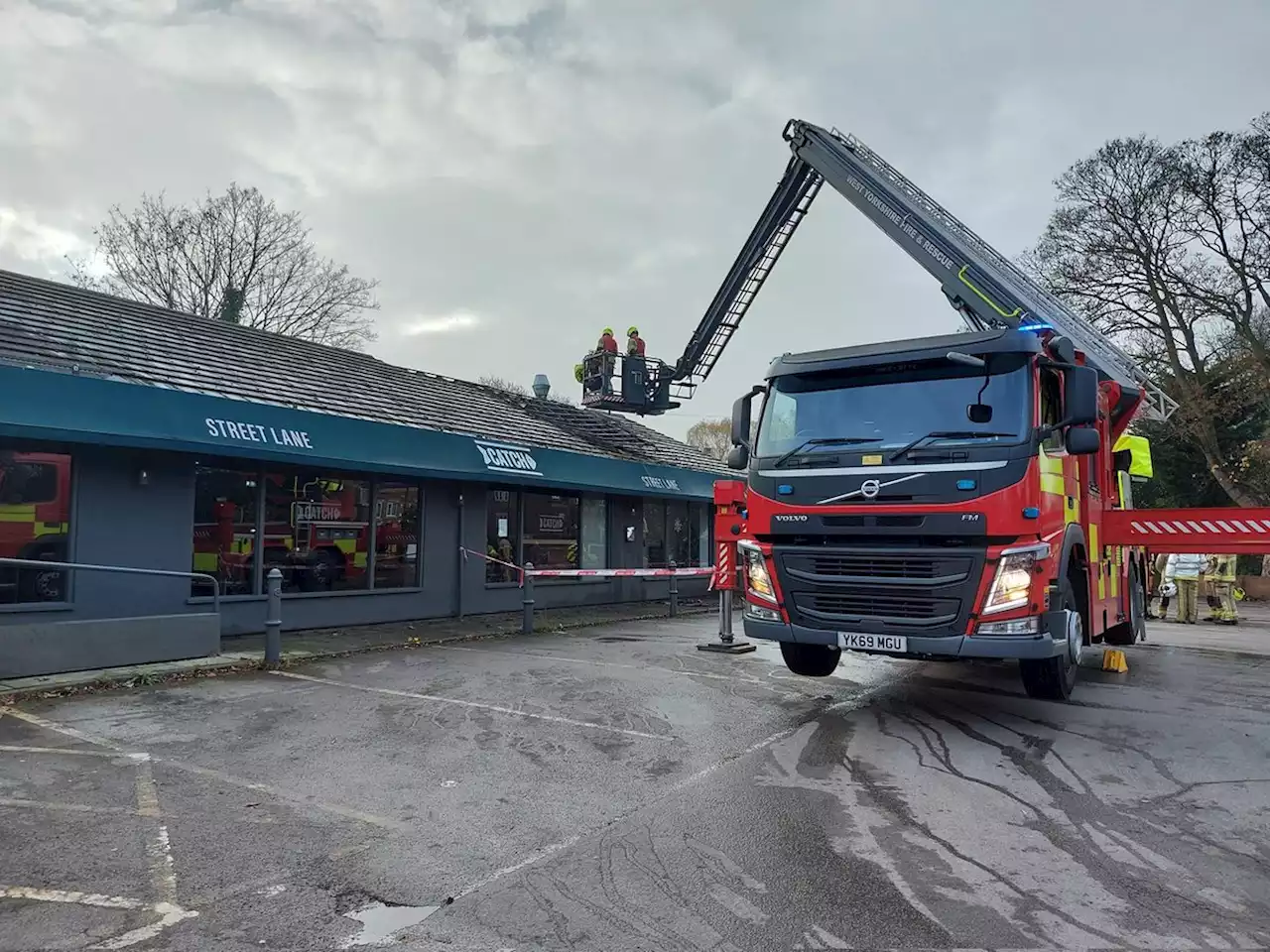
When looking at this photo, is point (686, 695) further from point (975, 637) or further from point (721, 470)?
point (721, 470)

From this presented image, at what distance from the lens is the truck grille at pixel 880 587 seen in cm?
634

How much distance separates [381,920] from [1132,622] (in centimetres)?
1021

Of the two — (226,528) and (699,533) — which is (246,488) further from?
(699,533)

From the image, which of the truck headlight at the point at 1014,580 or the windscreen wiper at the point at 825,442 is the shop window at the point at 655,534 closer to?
the windscreen wiper at the point at 825,442

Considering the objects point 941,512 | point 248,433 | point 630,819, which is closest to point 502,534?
point 248,433

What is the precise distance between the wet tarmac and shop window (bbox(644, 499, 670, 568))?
10.9 metres

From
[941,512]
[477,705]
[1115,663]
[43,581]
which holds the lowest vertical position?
[477,705]

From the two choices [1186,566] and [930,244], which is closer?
[930,244]

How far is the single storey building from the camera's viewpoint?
9352 millimetres

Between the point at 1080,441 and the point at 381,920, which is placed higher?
the point at 1080,441

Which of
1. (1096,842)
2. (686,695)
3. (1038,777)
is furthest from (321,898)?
(686,695)

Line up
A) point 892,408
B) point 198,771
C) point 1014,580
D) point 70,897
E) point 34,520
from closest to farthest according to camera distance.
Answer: point 70,897 < point 198,771 < point 1014,580 < point 892,408 < point 34,520

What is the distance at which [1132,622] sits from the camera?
1070cm

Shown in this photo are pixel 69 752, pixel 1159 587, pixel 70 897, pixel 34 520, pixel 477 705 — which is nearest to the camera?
pixel 70 897
